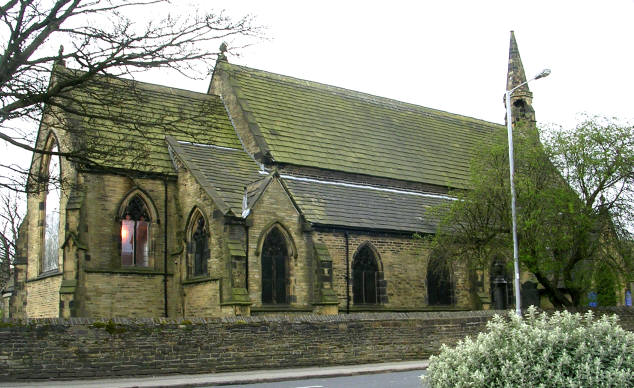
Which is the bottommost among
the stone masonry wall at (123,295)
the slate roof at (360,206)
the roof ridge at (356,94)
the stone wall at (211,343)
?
the stone wall at (211,343)

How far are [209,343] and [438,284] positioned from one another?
14705 mm

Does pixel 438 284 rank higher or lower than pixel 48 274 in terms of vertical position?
lower

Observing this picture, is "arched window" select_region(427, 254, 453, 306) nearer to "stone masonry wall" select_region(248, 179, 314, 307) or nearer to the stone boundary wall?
"stone masonry wall" select_region(248, 179, 314, 307)

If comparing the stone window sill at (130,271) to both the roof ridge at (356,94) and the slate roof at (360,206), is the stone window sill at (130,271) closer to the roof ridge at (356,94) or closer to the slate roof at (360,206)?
the slate roof at (360,206)

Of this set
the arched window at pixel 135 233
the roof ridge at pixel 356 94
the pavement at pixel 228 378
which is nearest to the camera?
the pavement at pixel 228 378

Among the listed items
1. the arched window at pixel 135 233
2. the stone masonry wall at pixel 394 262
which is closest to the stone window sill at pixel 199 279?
the arched window at pixel 135 233

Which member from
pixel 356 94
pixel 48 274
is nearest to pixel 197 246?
pixel 48 274

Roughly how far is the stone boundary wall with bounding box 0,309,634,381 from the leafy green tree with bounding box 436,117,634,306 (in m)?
4.91

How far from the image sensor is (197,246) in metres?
25.0

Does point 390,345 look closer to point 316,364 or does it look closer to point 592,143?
point 316,364

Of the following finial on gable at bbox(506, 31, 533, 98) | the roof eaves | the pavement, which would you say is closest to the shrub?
the pavement

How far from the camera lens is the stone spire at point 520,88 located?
40.3 meters

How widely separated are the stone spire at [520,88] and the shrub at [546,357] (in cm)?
3350

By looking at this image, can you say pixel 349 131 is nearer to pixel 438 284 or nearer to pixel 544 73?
pixel 438 284
